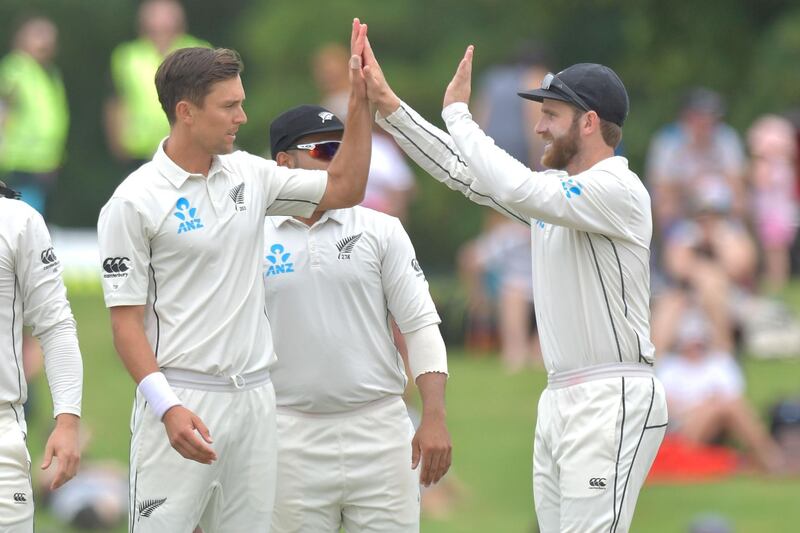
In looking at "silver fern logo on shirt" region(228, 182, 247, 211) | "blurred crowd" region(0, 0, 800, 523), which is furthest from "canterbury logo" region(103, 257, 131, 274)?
"blurred crowd" region(0, 0, 800, 523)

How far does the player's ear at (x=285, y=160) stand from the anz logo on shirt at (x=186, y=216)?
2.42ft

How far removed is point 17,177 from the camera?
40.5 feet

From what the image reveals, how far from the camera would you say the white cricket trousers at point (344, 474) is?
6031 millimetres

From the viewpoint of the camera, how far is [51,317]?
17.8 ft

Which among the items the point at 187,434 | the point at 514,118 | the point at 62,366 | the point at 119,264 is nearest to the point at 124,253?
the point at 119,264

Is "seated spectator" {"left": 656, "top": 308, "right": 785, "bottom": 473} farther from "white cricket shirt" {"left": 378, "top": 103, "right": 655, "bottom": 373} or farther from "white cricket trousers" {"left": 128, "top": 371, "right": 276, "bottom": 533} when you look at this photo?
"white cricket trousers" {"left": 128, "top": 371, "right": 276, "bottom": 533}

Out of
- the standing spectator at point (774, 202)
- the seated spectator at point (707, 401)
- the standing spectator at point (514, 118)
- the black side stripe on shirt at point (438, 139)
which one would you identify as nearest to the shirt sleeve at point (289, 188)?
the black side stripe on shirt at point (438, 139)

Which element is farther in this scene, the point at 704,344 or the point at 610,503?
the point at 704,344

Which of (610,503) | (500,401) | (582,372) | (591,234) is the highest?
(591,234)

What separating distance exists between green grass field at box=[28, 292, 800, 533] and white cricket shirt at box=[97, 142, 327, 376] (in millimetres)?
5394

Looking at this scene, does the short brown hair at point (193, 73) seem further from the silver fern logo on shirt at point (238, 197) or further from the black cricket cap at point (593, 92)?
the black cricket cap at point (593, 92)

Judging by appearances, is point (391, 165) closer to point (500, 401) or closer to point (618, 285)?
point (500, 401)

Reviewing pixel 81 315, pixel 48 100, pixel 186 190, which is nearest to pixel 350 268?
pixel 186 190

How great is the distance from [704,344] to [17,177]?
5.36 metres
